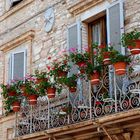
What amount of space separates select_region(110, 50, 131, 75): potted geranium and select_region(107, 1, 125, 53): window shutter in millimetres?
1273

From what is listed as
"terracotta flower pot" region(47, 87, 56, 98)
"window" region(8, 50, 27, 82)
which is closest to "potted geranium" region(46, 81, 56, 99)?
"terracotta flower pot" region(47, 87, 56, 98)

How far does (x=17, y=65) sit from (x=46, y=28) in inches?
57.8

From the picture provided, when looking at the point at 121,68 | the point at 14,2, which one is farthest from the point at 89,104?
the point at 14,2

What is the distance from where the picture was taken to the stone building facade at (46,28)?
10.5 m

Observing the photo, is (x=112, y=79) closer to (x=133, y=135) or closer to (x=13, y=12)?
(x=133, y=135)

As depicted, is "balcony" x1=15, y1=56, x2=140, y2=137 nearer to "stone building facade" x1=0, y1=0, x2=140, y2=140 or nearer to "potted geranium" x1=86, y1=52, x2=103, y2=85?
"potted geranium" x1=86, y1=52, x2=103, y2=85

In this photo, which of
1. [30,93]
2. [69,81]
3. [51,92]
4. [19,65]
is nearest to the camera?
[69,81]

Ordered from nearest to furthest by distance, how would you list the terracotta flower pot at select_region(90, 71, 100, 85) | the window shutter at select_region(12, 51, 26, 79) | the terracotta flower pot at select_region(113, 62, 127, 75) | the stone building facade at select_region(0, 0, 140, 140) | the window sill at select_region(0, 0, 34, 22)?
the terracotta flower pot at select_region(113, 62, 127, 75)
the terracotta flower pot at select_region(90, 71, 100, 85)
the stone building facade at select_region(0, 0, 140, 140)
the window shutter at select_region(12, 51, 26, 79)
the window sill at select_region(0, 0, 34, 22)

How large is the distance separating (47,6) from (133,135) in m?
5.11

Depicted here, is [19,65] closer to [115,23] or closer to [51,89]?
[51,89]

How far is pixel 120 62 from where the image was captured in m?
8.93

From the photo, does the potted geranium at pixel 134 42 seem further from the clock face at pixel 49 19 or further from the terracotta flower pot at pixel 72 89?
the clock face at pixel 49 19

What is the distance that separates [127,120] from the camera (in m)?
8.77

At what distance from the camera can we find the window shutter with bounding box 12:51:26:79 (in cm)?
1358
